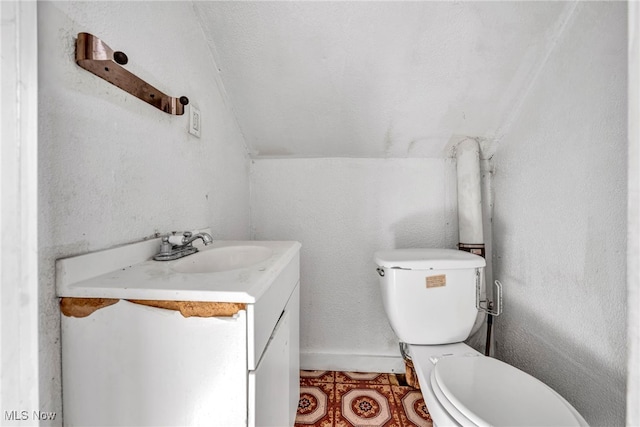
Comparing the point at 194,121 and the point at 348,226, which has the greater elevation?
the point at 194,121

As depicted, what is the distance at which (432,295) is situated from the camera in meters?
1.06

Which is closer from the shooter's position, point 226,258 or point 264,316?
point 264,316

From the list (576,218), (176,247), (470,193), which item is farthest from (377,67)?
(176,247)

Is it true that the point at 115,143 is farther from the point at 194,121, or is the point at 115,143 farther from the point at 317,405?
the point at 317,405

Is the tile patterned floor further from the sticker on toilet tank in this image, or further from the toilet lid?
the sticker on toilet tank

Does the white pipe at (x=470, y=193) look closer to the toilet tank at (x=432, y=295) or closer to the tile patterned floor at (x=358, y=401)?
the toilet tank at (x=432, y=295)

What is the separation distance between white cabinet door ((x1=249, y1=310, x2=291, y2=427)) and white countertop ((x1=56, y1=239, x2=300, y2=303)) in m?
0.16

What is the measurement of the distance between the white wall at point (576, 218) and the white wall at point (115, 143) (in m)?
1.27

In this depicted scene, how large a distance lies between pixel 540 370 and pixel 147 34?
5.60 ft

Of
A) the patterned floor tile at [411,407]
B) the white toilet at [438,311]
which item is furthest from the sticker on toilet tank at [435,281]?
the patterned floor tile at [411,407]

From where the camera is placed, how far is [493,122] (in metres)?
1.22

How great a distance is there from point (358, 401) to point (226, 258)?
2.96 ft

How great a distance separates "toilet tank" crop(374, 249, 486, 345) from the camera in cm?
105

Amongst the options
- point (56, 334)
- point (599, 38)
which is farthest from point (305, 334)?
point (599, 38)
